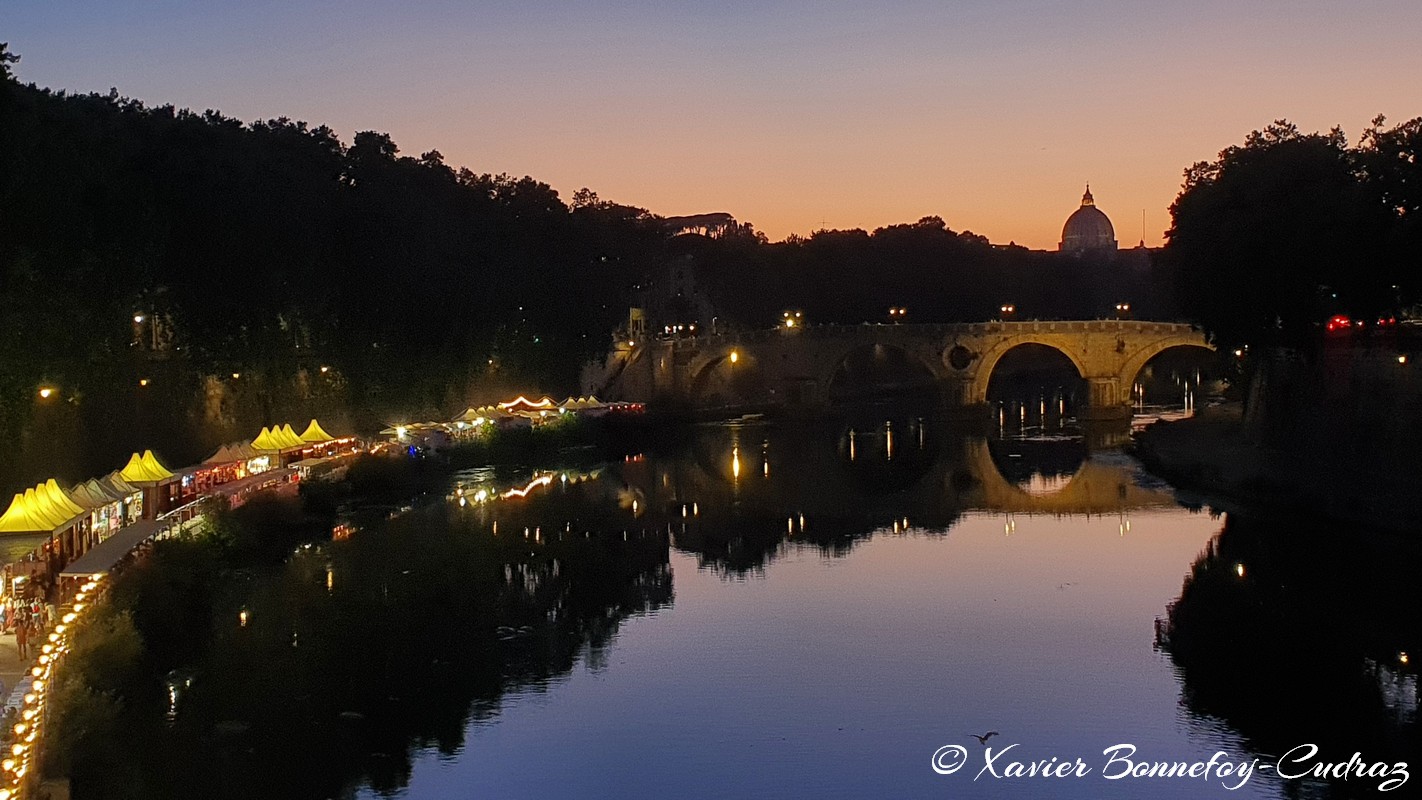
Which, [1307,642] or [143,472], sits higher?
[143,472]

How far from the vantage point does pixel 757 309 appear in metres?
108

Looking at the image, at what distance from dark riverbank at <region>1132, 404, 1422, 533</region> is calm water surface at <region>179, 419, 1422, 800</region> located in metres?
1.55

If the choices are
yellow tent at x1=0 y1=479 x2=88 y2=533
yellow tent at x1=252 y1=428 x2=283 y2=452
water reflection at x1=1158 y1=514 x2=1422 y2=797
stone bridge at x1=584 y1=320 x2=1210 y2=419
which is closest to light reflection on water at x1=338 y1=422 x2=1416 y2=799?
water reflection at x1=1158 y1=514 x2=1422 y2=797

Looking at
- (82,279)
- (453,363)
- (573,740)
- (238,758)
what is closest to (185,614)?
(238,758)

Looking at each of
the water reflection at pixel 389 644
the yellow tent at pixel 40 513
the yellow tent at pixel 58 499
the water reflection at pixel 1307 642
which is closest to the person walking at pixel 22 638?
the water reflection at pixel 389 644

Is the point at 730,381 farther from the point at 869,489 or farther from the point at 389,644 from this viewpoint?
the point at 389,644

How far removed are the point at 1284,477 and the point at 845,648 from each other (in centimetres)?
2145

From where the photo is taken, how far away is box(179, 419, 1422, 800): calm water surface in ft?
66.9

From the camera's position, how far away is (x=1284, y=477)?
142 feet

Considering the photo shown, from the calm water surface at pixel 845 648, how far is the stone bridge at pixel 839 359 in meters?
29.4

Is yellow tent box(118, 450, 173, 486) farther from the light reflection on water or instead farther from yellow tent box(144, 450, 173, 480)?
the light reflection on water

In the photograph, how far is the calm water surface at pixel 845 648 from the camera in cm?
2039

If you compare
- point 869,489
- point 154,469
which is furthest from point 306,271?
point 869,489

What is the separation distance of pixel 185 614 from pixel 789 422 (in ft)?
183
